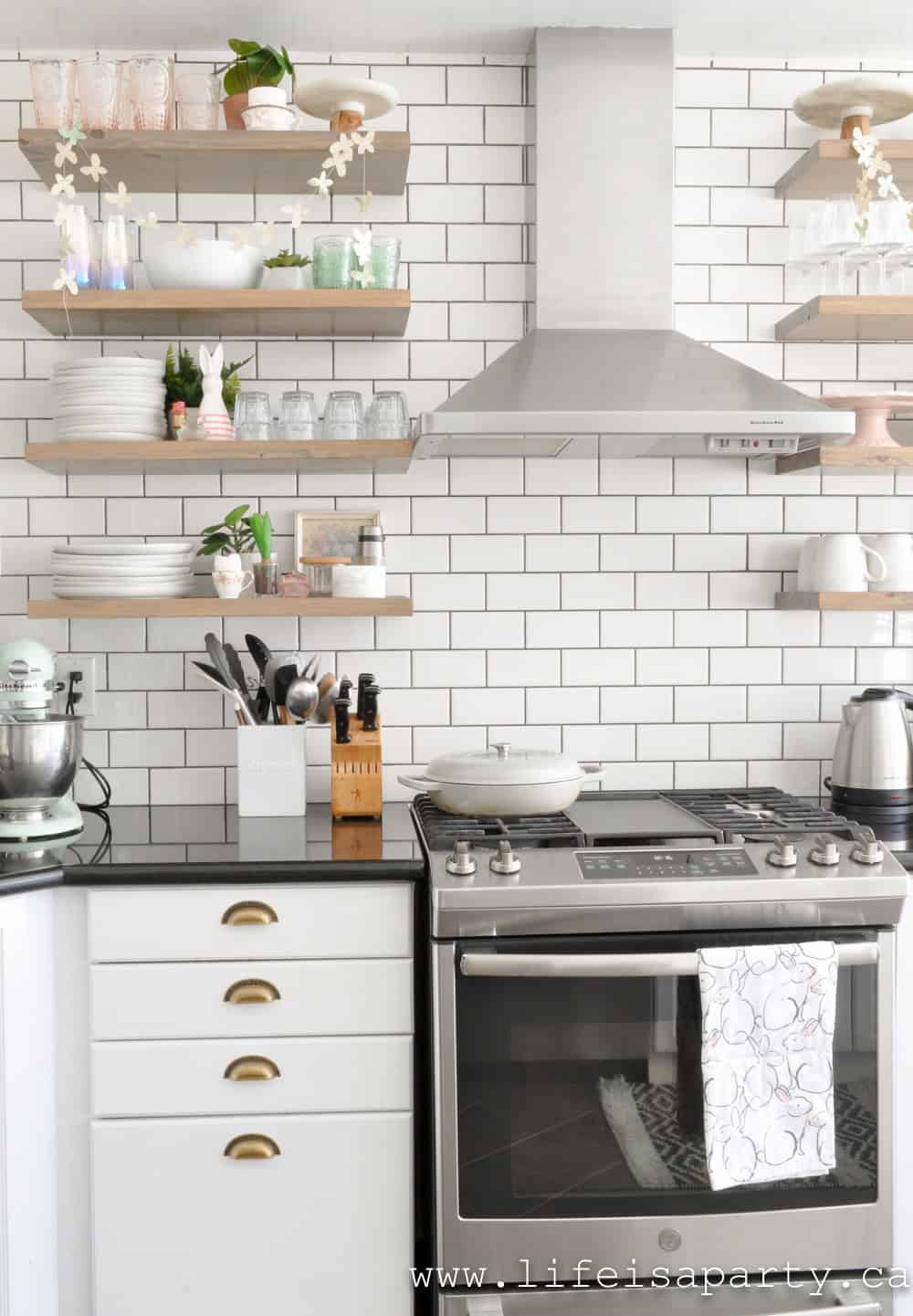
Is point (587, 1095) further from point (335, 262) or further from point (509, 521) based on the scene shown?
point (335, 262)

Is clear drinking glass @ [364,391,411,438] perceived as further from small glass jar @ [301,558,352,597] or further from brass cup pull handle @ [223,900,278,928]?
brass cup pull handle @ [223,900,278,928]

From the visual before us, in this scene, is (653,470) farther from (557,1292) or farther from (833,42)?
(557,1292)

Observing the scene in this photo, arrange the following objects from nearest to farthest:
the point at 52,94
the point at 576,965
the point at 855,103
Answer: the point at 576,965
the point at 52,94
the point at 855,103

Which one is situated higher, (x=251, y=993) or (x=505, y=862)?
(x=505, y=862)

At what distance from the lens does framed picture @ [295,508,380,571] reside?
9.59 feet

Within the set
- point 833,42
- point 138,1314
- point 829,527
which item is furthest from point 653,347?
point 138,1314

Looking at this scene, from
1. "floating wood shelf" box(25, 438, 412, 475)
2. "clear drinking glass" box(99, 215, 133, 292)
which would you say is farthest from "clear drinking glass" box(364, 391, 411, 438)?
"clear drinking glass" box(99, 215, 133, 292)

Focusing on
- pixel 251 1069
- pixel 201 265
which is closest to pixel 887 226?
pixel 201 265

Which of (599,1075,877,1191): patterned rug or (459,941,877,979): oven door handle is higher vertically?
(459,941,877,979): oven door handle

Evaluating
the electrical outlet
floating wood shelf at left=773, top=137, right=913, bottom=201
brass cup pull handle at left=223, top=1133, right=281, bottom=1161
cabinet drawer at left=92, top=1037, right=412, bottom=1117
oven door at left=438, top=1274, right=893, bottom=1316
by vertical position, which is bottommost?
oven door at left=438, top=1274, right=893, bottom=1316

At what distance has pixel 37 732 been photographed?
8.06 ft

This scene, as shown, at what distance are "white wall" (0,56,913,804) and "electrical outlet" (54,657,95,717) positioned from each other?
0.11ft

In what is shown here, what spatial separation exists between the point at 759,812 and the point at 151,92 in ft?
6.56

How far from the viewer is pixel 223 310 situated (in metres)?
2.62
